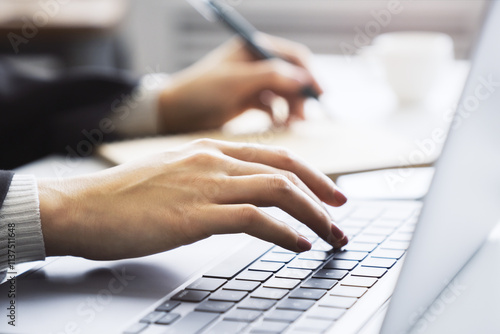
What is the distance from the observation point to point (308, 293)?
0.43m

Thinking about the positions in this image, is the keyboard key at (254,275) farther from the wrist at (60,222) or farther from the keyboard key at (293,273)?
the wrist at (60,222)

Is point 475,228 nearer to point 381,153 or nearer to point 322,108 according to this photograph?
point 381,153

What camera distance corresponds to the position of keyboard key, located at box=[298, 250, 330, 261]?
1.65 feet

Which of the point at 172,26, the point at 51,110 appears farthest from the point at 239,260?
the point at 172,26

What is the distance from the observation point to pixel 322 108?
101cm

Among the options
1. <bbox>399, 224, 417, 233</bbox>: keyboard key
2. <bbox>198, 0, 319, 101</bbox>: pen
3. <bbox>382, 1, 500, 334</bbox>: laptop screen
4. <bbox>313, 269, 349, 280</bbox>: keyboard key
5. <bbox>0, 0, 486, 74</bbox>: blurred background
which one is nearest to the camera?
<bbox>382, 1, 500, 334</bbox>: laptop screen

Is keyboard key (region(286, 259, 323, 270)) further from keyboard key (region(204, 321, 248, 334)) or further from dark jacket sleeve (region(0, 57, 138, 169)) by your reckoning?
dark jacket sleeve (region(0, 57, 138, 169))

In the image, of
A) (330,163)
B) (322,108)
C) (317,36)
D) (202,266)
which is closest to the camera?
→ (202,266)

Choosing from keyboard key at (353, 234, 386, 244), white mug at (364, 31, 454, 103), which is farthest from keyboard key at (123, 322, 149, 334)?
white mug at (364, 31, 454, 103)

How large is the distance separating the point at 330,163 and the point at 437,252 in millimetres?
367

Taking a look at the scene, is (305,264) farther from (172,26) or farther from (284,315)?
(172,26)

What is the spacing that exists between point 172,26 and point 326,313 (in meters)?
2.34

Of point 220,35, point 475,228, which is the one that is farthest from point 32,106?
point 220,35

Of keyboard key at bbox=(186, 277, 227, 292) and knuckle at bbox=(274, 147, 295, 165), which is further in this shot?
knuckle at bbox=(274, 147, 295, 165)
